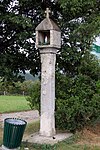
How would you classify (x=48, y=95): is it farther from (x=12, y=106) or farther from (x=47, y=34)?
(x=12, y=106)

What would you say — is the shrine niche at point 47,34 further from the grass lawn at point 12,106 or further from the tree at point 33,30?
the grass lawn at point 12,106

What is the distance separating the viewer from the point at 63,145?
8.23m

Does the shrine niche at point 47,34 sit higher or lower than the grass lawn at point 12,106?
higher

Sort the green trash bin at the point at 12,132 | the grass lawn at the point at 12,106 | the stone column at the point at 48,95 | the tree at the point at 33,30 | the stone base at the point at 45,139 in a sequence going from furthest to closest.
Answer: the grass lawn at the point at 12,106 → the tree at the point at 33,30 → the stone column at the point at 48,95 → the stone base at the point at 45,139 → the green trash bin at the point at 12,132

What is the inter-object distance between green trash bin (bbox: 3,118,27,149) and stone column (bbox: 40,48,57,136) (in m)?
1.52

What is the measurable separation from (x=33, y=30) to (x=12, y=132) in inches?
149

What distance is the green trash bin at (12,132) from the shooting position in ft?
23.7

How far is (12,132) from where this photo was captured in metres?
7.27

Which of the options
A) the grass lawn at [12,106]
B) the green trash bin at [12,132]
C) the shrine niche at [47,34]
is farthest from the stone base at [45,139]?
the grass lawn at [12,106]

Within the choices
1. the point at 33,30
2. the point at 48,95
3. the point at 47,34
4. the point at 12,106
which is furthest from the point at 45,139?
the point at 12,106

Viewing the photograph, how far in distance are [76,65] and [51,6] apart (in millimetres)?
1964

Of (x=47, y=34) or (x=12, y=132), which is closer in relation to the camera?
(x=12, y=132)

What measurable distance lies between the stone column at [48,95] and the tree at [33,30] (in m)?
1.15

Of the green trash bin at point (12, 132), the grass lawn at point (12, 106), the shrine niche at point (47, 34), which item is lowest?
the grass lawn at point (12, 106)
